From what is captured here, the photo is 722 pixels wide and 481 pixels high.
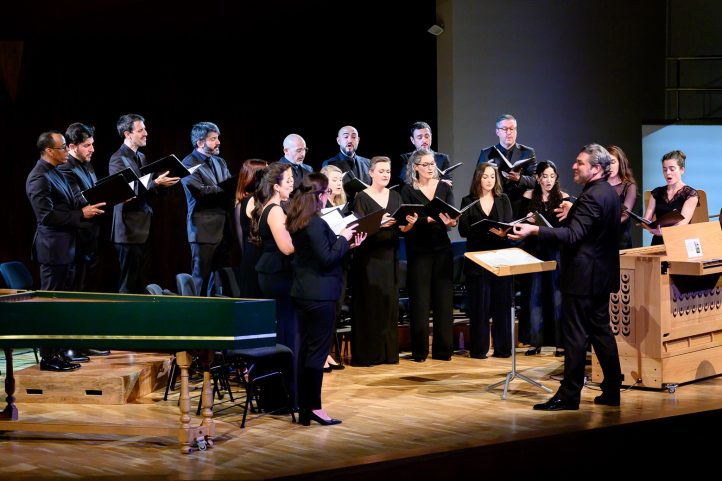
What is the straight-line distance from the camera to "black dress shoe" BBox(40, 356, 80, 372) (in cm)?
655

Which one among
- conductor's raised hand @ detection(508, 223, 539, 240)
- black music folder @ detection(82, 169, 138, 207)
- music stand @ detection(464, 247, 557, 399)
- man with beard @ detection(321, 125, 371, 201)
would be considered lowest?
music stand @ detection(464, 247, 557, 399)

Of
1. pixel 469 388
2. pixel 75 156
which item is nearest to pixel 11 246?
pixel 75 156

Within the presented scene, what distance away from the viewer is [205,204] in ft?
25.9

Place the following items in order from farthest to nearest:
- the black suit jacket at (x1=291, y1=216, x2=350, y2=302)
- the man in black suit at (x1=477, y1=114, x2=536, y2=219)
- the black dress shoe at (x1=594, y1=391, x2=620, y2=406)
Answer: the man in black suit at (x1=477, y1=114, x2=536, y2=219), the black dress shoe at (x1=594, y1=391, x2=620, y2=406), the black suit jacket at (x1=291, y1=216, x2=350, y2=302)

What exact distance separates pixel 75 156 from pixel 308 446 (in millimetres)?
3292

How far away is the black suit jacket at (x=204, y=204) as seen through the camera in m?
7.85

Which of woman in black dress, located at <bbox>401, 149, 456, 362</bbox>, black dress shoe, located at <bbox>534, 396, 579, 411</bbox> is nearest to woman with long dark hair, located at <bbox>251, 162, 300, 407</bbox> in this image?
black dress shoe, located at <bbox>534, 396, 579, 411</bbox>

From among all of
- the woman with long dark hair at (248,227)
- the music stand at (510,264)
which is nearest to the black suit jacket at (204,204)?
the woman with long dark hair at (248,227)

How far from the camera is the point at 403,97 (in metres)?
10.2

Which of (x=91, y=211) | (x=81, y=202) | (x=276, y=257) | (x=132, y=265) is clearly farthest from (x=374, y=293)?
(x=81, y=202)

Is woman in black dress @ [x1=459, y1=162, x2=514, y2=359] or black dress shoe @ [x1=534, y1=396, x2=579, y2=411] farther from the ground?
woman in black dress @ [x1=459, y1=162, x2=514, y2=359]

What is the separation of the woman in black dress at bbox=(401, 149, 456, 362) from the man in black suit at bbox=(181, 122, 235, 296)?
1510mm

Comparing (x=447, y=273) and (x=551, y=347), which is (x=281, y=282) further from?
(x=551, y=347)

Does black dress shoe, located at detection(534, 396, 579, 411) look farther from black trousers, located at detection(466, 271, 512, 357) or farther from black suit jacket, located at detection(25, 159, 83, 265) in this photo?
black suit jacket, located at detection(25, 159, 83, 265)
